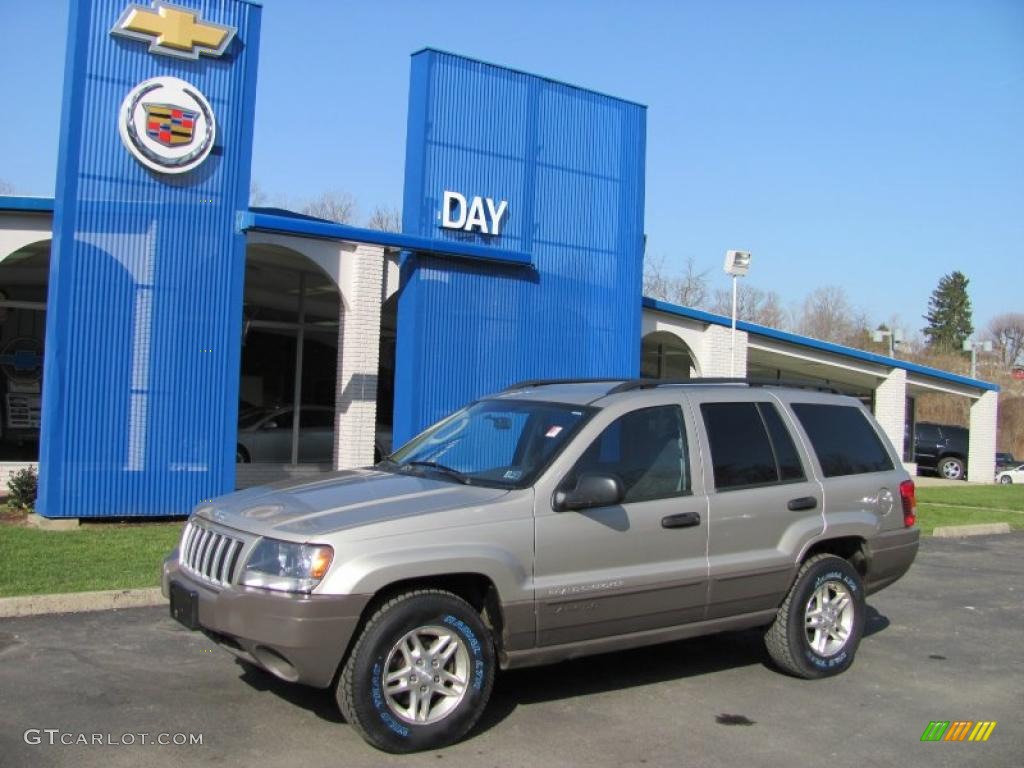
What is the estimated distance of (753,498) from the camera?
6.12 m

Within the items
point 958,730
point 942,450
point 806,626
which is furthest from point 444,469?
point 942,450

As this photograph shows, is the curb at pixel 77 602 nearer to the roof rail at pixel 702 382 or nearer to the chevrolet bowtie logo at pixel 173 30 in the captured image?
the roof rail at pixel 702 382

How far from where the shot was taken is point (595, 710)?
219 inches

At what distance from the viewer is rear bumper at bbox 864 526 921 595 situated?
6781 millimetres

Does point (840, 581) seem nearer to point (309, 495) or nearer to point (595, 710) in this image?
point (595, 710)

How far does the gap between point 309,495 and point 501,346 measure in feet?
28.8

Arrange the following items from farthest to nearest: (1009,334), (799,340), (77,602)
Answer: (1009,334), (799,340), (77,602)

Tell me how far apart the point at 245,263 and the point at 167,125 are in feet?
10.4

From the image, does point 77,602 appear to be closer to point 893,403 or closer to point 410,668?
point 410,668

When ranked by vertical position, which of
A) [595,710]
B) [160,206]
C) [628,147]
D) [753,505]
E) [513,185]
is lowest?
[595,710]

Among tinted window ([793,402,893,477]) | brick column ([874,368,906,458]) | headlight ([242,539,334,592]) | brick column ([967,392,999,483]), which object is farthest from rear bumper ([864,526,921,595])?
brick column ([967,392,999,483])

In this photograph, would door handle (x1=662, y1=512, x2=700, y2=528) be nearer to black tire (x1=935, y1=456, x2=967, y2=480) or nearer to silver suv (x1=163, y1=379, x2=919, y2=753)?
silver suv (x1=163, y1=379, x2=919, y2=753)

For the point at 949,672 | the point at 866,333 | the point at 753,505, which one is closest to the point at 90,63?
the point at 753,505

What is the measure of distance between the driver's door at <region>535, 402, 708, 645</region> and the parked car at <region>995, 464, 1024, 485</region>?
99.5 feet
